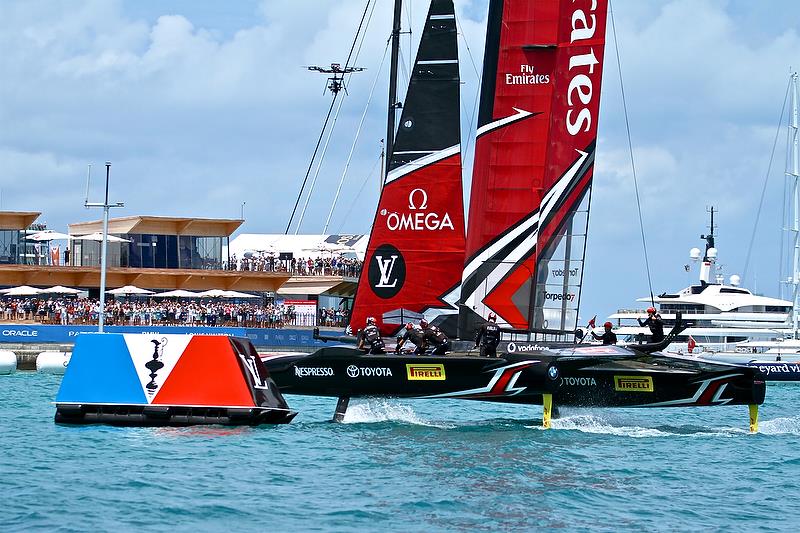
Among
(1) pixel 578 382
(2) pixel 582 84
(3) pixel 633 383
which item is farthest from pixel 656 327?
(2) pixel 582 84

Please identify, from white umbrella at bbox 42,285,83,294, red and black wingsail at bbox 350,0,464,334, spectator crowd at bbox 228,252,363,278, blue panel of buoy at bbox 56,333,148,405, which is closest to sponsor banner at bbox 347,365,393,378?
blue panel of buoy at bbox 56,333,148,405

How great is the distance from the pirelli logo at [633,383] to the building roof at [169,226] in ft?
133

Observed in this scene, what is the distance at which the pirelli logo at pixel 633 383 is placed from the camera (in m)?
21.1

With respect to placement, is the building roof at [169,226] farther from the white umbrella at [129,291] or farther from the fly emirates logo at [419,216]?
the fly emirates logo at [419,216]

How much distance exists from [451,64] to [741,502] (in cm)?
1277

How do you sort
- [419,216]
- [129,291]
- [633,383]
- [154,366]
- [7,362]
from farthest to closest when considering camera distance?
[129,291]
[7,362]
[419,216]
[633,383]
[154,366]

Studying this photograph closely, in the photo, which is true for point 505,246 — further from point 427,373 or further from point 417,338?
point 427,373

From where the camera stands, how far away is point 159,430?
1897 cm

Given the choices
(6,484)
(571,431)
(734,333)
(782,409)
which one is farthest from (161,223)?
(6,484)

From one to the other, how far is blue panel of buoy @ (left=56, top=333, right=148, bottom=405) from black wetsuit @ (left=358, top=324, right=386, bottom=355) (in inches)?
172

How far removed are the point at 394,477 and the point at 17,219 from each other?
44.6 m

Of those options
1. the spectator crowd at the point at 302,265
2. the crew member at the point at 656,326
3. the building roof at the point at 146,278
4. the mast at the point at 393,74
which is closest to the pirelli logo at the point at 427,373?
the crew member at the point at 656,326

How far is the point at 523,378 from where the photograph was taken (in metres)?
20.9

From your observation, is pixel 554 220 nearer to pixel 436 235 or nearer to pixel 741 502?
pixel 436 235
